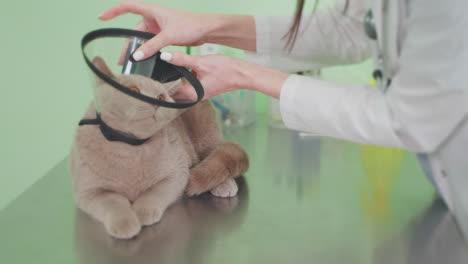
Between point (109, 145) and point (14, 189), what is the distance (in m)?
0.59

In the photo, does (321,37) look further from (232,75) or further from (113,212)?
(113,212)

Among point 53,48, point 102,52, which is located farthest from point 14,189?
point 102,52

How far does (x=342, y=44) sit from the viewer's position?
0.93 m

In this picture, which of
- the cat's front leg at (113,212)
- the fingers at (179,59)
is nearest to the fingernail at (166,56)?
the fingers at (179,59)

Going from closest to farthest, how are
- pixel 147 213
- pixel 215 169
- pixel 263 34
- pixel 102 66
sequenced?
pixel 102 66 < pixel 147 213 < pixel 215 169 < pixel 263 34

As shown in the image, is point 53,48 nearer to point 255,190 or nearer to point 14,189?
point 14,189

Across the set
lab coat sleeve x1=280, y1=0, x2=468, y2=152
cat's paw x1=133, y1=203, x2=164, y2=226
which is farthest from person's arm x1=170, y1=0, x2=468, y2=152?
cat's paw x1=133, y1=203, x2=164, y2=226

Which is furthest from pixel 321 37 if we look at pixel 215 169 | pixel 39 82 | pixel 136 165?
pixel 39 82

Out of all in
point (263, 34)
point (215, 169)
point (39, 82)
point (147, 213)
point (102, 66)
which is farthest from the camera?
point (39, 82)

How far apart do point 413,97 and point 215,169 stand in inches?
14.2

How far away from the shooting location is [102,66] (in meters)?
0.57

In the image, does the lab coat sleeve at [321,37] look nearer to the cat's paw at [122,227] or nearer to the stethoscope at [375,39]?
the stethoscope at [375,39]

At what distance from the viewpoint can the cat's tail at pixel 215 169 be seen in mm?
781

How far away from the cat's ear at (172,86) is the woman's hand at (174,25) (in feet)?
0.17
